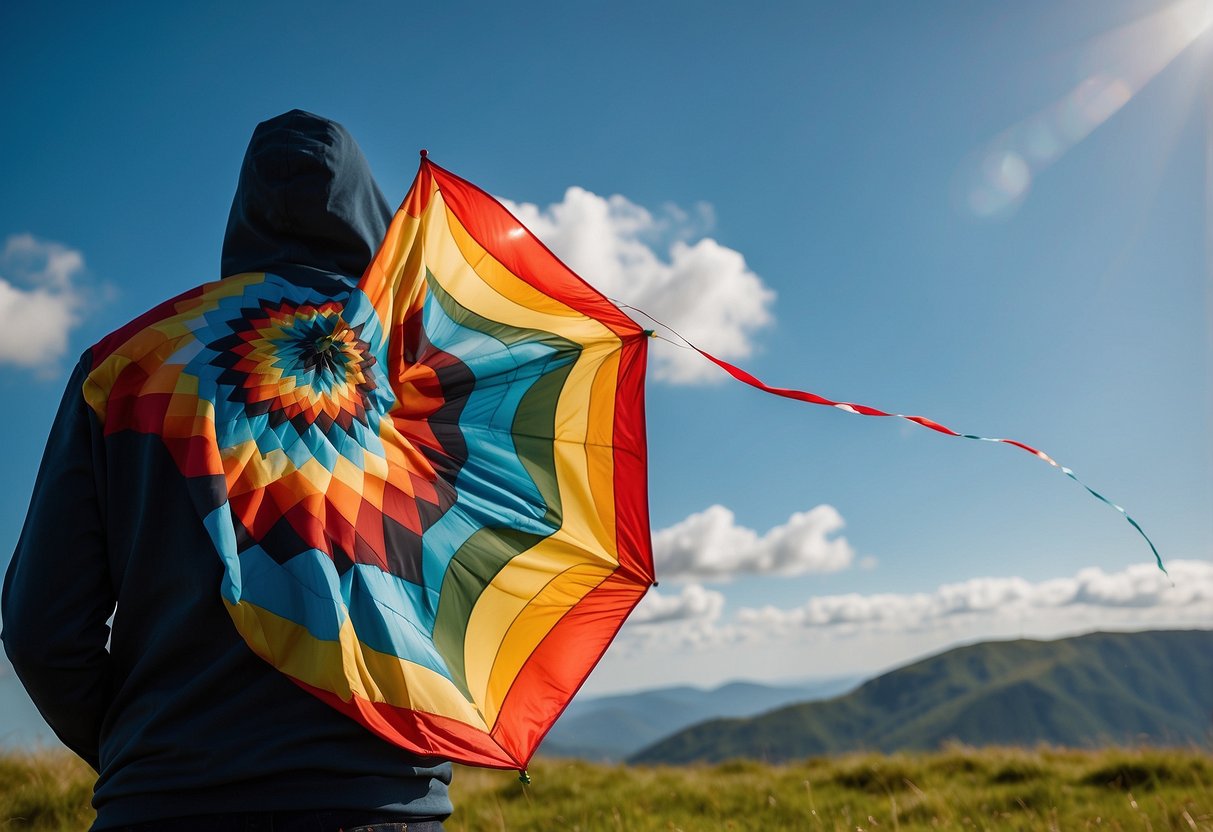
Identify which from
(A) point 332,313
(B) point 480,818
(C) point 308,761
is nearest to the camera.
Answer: (C) point 308,761

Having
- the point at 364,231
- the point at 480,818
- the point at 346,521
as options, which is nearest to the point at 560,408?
the point at 364,231

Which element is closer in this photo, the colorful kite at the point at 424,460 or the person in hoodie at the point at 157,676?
the person in hoodie at the point at 157,676

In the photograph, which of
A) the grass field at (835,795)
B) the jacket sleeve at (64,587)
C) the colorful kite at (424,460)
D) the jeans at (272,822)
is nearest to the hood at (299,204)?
the colorful kite at (424,460)

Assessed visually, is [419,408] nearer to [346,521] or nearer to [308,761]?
[346,521]

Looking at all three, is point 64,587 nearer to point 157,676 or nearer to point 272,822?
point 157,676

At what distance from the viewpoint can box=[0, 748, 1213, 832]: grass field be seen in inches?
222

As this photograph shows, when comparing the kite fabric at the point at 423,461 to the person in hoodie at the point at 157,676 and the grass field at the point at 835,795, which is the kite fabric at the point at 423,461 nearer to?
the person in hoodie at the point at 157,676

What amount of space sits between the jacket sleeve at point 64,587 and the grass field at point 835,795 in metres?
4.30

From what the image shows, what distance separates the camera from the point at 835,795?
7.04m

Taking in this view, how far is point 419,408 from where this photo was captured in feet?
9.43

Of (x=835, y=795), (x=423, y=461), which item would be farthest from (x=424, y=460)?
(x=835, y=795)

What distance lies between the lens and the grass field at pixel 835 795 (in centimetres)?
564

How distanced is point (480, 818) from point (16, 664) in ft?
16.3

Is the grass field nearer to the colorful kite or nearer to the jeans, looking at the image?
the colorful kite
